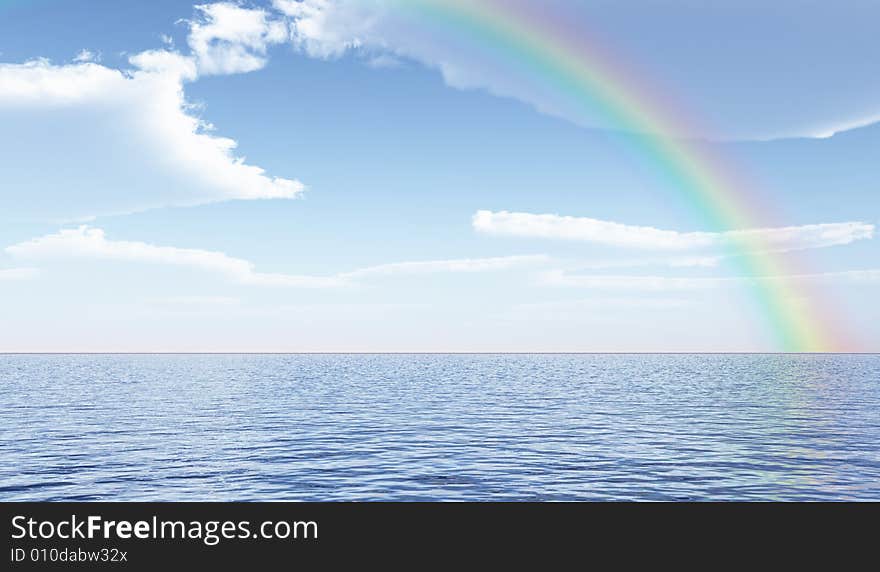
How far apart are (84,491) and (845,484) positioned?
2890 cm

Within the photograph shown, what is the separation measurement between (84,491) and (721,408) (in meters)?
55.1

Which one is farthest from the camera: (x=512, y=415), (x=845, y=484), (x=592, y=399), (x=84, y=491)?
(x=592, y=399)

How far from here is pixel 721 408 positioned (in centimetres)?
6244

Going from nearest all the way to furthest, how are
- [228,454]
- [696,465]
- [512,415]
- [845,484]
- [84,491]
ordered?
[84,491] < [845,484] < [696,465] < [228,454] < [512,415]
